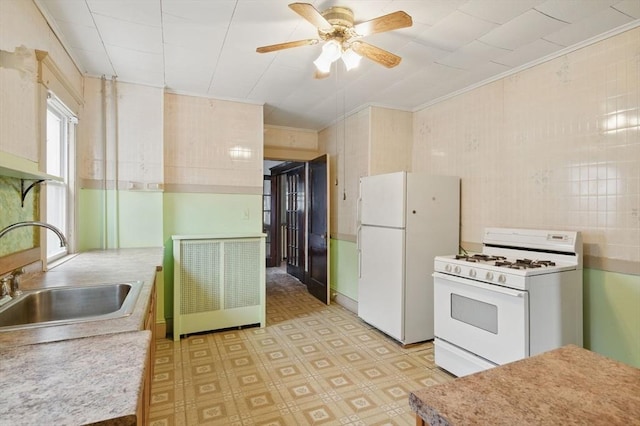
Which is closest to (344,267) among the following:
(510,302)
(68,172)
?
(510,302)

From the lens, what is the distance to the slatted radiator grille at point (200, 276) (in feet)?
10.2

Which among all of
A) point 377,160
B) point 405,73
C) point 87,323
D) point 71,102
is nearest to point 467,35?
point 405,73

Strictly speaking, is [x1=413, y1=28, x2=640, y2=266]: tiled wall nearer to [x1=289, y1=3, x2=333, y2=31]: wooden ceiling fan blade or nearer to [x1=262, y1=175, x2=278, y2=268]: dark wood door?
[x1=289, y1=3, x2=333, y2=31]: wooden ceiling fan blade

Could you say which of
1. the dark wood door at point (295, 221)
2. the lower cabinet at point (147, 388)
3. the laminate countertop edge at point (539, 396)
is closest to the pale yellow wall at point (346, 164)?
the dark wood door at point (295, 221)

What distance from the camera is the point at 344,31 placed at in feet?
6.21

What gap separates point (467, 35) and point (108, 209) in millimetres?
3232

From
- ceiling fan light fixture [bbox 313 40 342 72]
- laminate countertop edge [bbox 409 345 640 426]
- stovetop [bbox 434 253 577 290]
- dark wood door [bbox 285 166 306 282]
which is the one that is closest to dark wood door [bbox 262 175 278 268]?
dark wood door [bbox 285 166 306 282]

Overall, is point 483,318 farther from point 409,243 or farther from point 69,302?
point 69,302

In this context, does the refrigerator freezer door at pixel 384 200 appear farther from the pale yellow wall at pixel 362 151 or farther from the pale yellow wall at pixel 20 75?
the pale yellow wall at pixel 20 75

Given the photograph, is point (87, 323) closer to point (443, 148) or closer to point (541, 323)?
point (541, 323)

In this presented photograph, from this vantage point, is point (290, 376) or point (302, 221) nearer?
point (290, 376)

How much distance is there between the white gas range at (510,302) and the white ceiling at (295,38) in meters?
1.37

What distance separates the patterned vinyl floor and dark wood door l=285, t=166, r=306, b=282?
201cm

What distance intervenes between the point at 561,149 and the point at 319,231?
2.89m
